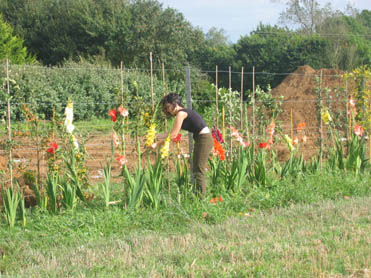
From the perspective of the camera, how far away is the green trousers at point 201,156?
573 cm

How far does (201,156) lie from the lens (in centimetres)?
575

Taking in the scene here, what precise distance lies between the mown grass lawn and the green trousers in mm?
308

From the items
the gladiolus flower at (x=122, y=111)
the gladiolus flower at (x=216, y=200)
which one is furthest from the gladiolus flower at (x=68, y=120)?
the gladiolus flower at (x=216, y=200)

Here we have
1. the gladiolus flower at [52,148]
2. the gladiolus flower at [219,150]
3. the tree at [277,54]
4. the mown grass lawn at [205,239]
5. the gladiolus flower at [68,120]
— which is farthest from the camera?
the tree at [277,54]

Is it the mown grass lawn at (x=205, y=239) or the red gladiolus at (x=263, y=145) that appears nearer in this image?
the mown grass lawn at (x=205, y=239)

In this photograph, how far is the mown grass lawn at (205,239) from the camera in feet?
12.0

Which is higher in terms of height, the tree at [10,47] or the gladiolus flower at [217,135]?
the tree at [10,47]

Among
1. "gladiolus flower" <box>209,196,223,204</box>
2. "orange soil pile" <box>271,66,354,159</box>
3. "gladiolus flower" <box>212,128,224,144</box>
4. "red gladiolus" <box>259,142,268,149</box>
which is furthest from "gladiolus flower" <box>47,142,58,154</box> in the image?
"orange soil pile" <box>271,66,354,159</box>

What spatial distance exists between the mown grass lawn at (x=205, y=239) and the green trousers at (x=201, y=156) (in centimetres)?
31

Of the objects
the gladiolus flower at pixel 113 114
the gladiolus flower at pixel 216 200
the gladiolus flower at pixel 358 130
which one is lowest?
the gladiolus flower at pixel 216 200

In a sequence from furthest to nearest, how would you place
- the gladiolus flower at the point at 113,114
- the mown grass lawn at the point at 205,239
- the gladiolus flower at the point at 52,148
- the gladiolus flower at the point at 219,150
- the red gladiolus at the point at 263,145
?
the red gladiolus at the point at 263,145 < the gladiolus flower at the point at 219,150 < the gladiolus flower at the point at 113,114 < the gladiolus flower at the point at 52,148 < the mown grass lawn at the point at 205,239

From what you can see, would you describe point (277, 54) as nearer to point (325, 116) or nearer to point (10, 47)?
point (10, 47)

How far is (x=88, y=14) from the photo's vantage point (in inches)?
1165

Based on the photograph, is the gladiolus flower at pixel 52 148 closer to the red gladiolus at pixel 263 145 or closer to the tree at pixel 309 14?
the red gladiolus at pixel 263 145
